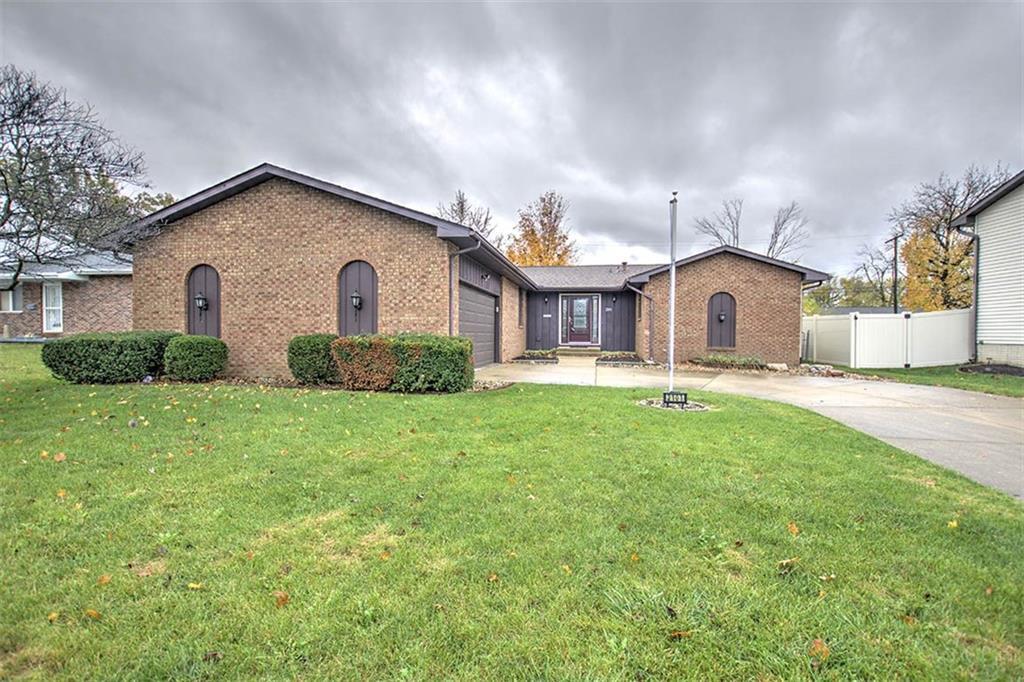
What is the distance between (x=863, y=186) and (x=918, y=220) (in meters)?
5.11

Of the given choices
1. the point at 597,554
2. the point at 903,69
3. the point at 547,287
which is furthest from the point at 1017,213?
the point at 597,554

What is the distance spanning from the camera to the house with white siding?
502 inches

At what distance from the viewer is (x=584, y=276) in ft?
71.2

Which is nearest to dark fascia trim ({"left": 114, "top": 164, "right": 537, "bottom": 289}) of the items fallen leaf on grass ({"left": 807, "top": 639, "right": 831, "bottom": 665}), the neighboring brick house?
fallen leaf on grass ({"left": 807, "top": 639, "right": 831, "bottom": 665})

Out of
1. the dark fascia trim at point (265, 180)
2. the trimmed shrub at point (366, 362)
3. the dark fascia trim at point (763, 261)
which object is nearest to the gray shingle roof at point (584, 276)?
the dark fascia trim at point (763, 261)

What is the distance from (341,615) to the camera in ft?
6.85

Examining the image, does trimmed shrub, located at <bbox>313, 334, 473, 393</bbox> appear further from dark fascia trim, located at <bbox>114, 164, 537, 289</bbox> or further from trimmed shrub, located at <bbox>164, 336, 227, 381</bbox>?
trimmed shrub, located at <bbox>164, 336, 227, 381</bbox>

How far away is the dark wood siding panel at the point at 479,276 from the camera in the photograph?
11.6 m

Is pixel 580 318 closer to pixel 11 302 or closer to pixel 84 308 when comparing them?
pixel 84 308

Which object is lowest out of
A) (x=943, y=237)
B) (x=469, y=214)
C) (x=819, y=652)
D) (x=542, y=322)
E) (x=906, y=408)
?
(x=819, y=652)

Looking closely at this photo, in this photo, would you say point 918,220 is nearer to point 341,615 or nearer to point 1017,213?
point 1017,213

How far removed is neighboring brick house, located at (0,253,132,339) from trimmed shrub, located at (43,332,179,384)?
1006 centimetres

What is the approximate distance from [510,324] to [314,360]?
9062 mm

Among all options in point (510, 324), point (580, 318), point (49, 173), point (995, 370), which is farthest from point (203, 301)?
point (995, 370)
